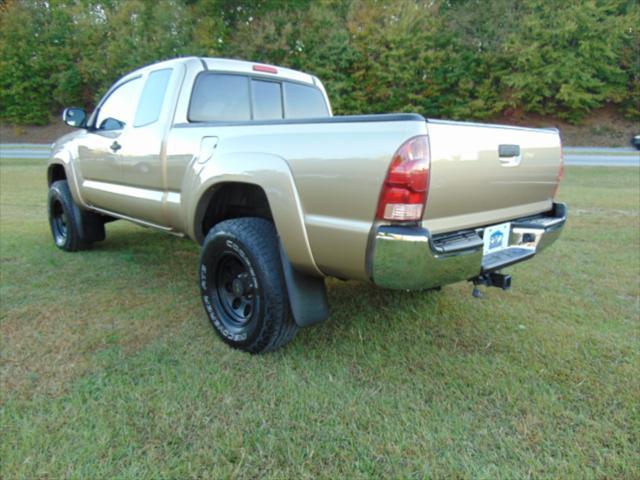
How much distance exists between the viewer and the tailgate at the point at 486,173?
2.02 m

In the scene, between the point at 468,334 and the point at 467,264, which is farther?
the point at 468,334

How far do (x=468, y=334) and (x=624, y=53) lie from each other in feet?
97.5

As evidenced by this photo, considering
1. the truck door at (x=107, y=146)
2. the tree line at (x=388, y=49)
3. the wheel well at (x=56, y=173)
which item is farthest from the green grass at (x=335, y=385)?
the tree line at (x=388, y=49)

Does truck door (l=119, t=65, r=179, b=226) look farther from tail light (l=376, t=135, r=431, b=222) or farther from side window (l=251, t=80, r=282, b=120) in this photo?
tail light (l=376, t=135, r=431, b=222)

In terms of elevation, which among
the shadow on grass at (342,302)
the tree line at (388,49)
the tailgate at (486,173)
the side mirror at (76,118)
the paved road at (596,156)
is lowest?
the paved road at (596,156)

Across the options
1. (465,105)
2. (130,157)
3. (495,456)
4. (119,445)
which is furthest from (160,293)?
(465,105)

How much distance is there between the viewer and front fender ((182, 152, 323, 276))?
227cm

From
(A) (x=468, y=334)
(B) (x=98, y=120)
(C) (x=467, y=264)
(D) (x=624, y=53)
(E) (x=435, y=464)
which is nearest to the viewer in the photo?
(E) (x=435, y=464)

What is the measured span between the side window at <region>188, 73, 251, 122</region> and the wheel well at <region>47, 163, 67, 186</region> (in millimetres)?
2727

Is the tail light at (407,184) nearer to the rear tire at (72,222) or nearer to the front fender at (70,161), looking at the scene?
the front fender at (70,161)

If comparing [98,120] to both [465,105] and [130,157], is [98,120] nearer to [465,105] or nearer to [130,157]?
[130,157]

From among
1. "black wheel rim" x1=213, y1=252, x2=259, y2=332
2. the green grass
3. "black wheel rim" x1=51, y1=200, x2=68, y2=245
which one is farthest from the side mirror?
"black wheel rim" x1=213, y1=252, x2=259, y2=332

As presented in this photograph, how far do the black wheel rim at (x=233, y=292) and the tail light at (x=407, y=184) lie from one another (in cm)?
106

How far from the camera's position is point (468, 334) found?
290 cm
